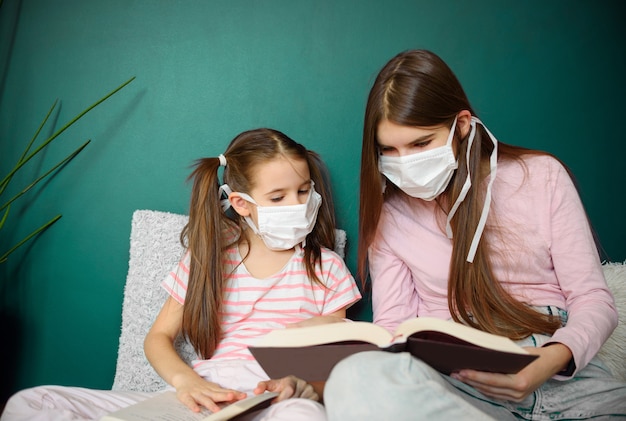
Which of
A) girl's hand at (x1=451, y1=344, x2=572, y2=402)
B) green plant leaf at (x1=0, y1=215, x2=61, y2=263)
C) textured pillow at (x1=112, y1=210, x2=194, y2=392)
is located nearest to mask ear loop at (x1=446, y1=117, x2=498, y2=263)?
girl's hand at (x1=451, y1=344, x2=572, y2=402)

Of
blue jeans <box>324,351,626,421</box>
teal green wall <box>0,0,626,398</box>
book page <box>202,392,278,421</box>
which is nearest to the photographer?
blue jeans <box>324,351,626,421</box>

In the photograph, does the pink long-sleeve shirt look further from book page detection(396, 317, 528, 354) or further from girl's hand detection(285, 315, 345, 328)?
book page detection(396, 317, 528, 354)

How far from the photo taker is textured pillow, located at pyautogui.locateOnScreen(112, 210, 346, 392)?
156 centimetres

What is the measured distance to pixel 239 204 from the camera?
1.54 m

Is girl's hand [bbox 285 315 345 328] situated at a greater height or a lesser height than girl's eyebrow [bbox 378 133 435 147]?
lesser

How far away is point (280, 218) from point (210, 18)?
2.39 feet

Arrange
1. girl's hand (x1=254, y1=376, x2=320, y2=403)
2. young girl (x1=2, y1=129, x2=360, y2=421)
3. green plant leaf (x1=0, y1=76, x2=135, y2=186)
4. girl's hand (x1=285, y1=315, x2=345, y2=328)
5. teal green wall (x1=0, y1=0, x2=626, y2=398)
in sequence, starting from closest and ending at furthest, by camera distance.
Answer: girl's hand (x1=254, y1=376, x2=320, y2=403) → girl's hand (x1=285, y1=315, x2=345, y2=328) → young girl (x1=2, y1=129, x2=360, y2=421) → green plant leaf (x1=0, y1=76, x2=135, y2=186) → teal green wall (x1=0, y1=0, x2=626, y2=398)

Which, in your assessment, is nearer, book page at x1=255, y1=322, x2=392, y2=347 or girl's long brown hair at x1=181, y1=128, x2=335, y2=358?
book page at x1=255, y1=322, x2=392, y2=347

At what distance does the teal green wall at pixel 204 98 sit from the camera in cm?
176

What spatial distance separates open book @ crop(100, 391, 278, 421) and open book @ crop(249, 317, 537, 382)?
10 centimetres


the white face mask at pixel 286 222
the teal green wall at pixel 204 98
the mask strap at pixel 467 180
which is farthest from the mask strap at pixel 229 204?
the mask strap at pixel 467 180

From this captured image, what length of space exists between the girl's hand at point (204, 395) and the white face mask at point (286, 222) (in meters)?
0.40

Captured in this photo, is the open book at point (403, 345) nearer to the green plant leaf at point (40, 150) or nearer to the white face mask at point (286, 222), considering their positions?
the white face mask at point (286, 222)

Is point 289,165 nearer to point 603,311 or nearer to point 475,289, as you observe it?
point 475,289
